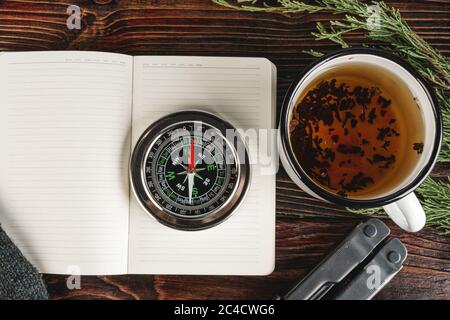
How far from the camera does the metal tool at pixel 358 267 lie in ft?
2.87

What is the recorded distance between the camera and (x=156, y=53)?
3.03ft

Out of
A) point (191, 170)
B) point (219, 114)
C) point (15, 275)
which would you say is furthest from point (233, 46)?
point (15, 275)

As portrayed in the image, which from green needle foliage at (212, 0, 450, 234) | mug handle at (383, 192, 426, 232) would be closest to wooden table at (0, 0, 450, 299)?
green needle foliage at (212, 0, 450, 234)

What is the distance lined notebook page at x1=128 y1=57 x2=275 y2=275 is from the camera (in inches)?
35.4

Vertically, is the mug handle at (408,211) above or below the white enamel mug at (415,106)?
below

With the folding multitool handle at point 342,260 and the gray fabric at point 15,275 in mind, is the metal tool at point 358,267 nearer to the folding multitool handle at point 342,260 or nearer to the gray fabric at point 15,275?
the folding multitool handle at point 342,260

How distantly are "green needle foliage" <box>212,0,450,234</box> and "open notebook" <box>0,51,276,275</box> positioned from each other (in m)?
0.11

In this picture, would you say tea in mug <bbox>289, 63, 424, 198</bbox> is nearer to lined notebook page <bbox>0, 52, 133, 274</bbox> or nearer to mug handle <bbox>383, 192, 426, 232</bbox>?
mug handle <bbox>383, 192, 426, 232</bbox>

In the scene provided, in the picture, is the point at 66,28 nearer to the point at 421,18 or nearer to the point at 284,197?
the point at 284,197

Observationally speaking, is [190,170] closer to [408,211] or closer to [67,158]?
[67,158]

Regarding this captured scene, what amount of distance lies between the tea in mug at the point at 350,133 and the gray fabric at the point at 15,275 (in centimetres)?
46

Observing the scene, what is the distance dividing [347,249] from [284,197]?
0.13m

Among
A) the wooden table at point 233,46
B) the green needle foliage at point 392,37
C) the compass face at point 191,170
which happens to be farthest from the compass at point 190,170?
the green needle foliage at point 392,37

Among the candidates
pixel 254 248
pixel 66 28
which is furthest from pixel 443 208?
pixel 66 28
